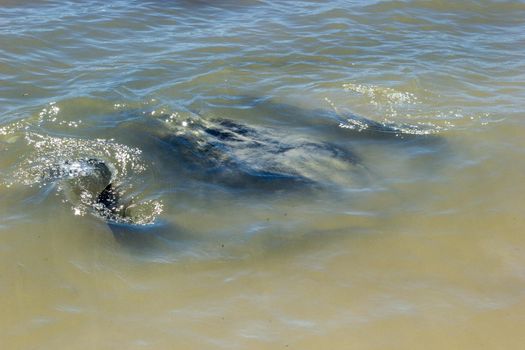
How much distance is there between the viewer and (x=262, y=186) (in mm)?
5418

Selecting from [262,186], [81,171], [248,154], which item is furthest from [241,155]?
[81,171]

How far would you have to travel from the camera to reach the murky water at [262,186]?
3779mm

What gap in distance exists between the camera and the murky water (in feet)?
12.4

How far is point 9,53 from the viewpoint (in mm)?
8094

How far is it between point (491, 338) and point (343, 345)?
0.96 m

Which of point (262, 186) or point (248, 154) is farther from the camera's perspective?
point (248, 154)

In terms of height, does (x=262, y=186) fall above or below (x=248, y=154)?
below

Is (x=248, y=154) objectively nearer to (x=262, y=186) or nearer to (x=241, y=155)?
(x=241, y=155)

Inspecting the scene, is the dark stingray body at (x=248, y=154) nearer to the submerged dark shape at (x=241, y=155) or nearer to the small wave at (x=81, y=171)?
the submerged dark shape at (x=241, y=155)

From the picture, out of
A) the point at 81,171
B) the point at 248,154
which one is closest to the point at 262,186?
the point at 248,154

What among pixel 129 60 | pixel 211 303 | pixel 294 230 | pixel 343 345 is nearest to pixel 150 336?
pixel 211 303

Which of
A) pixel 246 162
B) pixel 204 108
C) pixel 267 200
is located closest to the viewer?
pixel 267 200

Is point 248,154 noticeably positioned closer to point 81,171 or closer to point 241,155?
point 241,155

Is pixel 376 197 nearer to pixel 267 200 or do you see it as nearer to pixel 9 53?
pixel 267 200
